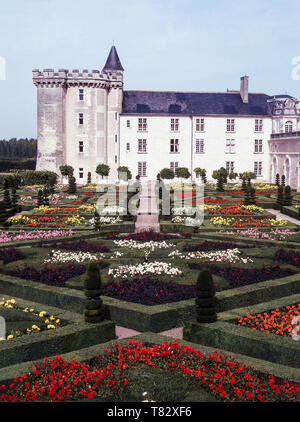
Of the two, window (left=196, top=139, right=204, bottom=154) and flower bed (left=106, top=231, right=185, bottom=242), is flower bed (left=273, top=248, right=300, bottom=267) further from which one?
window (left=196, top=139, right=204, bottom=154)

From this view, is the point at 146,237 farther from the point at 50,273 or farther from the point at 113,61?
the point at 113,61

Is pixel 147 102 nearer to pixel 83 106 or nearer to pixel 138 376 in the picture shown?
pixel 83 106

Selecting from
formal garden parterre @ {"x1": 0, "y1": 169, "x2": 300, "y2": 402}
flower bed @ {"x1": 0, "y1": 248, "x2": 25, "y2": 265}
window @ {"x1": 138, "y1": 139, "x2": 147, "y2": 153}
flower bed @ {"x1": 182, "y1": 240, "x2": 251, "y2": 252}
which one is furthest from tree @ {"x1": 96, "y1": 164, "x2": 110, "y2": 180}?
flower bed @ {"x1": 0, "y1": 248, "x2": 25, "y2": 265}

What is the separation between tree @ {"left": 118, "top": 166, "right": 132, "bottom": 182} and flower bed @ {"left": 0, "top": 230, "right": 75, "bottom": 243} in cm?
3012

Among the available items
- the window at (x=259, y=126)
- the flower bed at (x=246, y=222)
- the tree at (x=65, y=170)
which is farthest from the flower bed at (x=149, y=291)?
the window at (x=259, y=126)

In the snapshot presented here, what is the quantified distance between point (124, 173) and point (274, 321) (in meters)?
40.2

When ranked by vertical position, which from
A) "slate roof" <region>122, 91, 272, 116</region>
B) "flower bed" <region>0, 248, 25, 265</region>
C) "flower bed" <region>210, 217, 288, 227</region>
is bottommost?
"flower bed" <region>0, 248, 25, 265</region>

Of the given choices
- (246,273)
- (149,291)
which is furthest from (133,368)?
(246,273)

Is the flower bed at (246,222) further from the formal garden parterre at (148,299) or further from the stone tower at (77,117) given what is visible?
the stone tower at (77,117)

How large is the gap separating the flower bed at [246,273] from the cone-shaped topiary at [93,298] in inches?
146

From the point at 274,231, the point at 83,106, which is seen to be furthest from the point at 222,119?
the point at 274,231

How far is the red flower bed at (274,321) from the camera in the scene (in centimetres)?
879

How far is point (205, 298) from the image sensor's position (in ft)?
28.8

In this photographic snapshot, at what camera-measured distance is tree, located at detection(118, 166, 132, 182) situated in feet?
159
